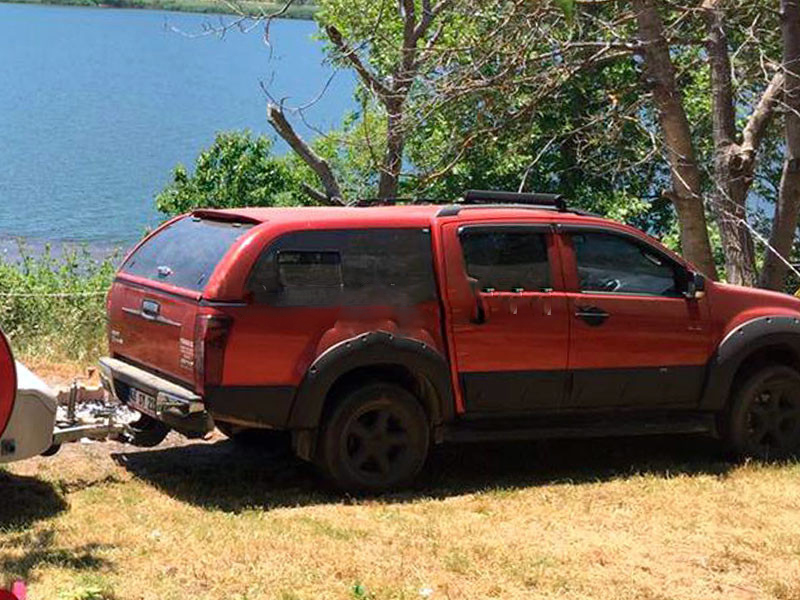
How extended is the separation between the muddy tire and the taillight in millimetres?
771

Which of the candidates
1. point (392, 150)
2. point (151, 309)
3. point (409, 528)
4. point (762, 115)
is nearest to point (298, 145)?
point (392, 150)

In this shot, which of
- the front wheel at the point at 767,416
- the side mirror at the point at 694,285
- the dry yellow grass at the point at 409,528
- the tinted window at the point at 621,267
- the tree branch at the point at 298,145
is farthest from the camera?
the tree branch at the point at 298,145

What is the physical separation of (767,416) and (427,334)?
256cm

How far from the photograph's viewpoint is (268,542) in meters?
5.74

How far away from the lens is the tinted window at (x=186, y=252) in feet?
22.3

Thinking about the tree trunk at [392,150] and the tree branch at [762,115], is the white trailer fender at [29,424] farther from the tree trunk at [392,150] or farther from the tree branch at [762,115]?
the tree branch at [762,115]

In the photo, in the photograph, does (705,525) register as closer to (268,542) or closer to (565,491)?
(565,491)

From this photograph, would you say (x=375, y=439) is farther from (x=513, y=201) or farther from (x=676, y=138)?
(x=676, y=138)

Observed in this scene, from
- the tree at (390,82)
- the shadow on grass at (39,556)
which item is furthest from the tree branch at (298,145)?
the shadow on grass at (39,556)

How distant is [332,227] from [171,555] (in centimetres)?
216

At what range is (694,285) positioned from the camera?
769 centimetres

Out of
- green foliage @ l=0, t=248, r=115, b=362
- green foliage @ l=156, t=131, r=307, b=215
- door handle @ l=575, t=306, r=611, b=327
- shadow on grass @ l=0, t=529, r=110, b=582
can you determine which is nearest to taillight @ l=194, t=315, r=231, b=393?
shadow on grass @ l=0, t=529, r=110, b=582

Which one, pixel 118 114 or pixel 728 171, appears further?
pixel 118 114

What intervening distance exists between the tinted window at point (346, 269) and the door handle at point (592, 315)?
97cm
